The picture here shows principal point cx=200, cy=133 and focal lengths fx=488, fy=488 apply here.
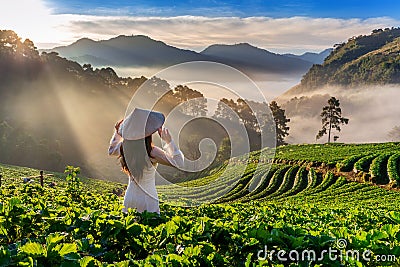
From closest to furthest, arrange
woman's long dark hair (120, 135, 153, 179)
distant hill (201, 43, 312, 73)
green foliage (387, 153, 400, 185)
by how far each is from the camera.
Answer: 1. woman's long dark hair (120, 135, 153, 179)
2. distant hill (201, 43, 312, 73)
3. green foliage (387, 153, 400, 185)

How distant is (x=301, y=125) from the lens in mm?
172375

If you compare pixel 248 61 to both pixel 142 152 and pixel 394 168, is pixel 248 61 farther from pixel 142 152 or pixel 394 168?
pixel 394 168

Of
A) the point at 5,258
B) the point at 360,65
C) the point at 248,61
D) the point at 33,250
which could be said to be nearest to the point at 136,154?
the point at 33,250

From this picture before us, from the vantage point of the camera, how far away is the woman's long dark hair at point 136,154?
4.98 m

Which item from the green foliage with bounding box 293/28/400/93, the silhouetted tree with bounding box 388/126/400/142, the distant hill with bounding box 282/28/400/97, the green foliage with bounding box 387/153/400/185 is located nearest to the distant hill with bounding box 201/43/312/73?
the green foliage with bounding box 387/153/400/185

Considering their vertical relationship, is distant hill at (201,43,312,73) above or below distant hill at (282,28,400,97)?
below

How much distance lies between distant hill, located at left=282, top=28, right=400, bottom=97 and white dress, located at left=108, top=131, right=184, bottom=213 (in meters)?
153

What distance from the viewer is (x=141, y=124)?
4.86 meters

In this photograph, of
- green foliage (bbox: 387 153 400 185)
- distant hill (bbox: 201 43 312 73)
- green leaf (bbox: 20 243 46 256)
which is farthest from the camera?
green foliage (bbox: 387 153 400 185)

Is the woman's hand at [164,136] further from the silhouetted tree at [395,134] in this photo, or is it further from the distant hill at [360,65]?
the distant hill at [360,65]

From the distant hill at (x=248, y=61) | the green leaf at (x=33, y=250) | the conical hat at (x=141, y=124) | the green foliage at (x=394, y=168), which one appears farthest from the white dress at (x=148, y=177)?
the green foliage at (x=394, y=168)

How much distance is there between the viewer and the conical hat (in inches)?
192

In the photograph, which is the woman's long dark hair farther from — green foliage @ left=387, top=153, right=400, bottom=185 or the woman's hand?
green foliage @ left=387, top=153, right=400, bottom=185

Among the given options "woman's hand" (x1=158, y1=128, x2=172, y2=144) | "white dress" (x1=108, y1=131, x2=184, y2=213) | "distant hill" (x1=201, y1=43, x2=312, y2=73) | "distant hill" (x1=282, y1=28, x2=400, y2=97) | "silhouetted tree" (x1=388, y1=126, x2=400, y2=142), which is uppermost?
"distant hill" (x1=282, y1=28, x2=400, y2=97)
